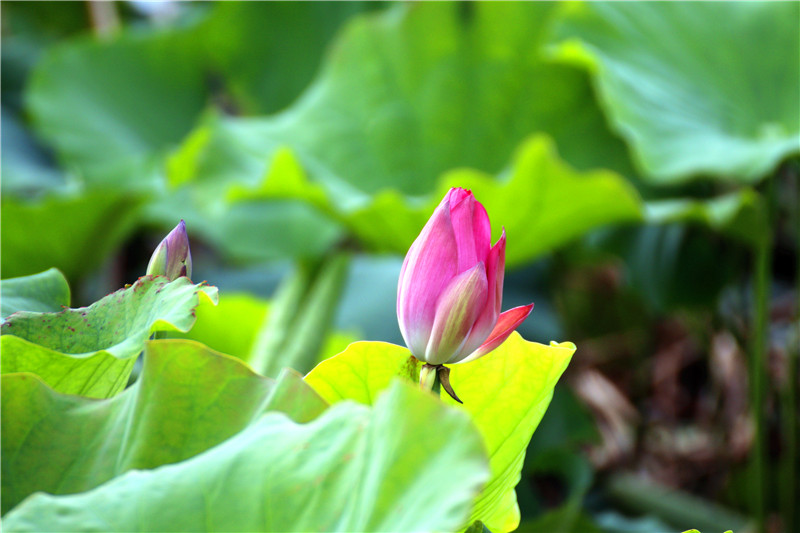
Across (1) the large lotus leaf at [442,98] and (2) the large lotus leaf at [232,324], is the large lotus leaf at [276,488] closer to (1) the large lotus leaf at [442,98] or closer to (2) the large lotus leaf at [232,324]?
(2) the large lotus leaf at [232,324]

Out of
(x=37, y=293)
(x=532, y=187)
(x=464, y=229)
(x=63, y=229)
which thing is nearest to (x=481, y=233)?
(x=464, y=229)

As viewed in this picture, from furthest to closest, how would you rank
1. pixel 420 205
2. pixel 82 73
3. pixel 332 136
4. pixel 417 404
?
pixel 82 73 < pixel 332 136 < pixel 420 205 < pixel 417 404

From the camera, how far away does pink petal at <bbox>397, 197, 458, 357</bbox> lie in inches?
12.0

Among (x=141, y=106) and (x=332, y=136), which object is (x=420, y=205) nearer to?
(x=332, y=136)

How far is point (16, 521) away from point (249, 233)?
1.39 meters

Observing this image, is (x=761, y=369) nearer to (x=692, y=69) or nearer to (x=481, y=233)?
(x=692, y=69)

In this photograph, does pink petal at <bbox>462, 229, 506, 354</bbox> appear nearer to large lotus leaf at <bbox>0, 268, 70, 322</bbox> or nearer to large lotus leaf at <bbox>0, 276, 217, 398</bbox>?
large lotus leaf at <bbox>0, 276, 217, 398</bbox>

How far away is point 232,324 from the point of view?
1257 mm

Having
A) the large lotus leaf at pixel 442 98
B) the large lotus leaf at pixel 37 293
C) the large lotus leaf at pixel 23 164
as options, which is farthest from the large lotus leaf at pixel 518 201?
the large lotus leaf at pixel 23 164

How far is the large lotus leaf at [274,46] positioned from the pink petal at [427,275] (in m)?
1.67

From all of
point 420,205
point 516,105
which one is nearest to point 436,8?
point 516,105

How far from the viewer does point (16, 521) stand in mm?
251

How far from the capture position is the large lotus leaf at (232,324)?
122 centimetres

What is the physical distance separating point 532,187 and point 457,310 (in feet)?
2.34
